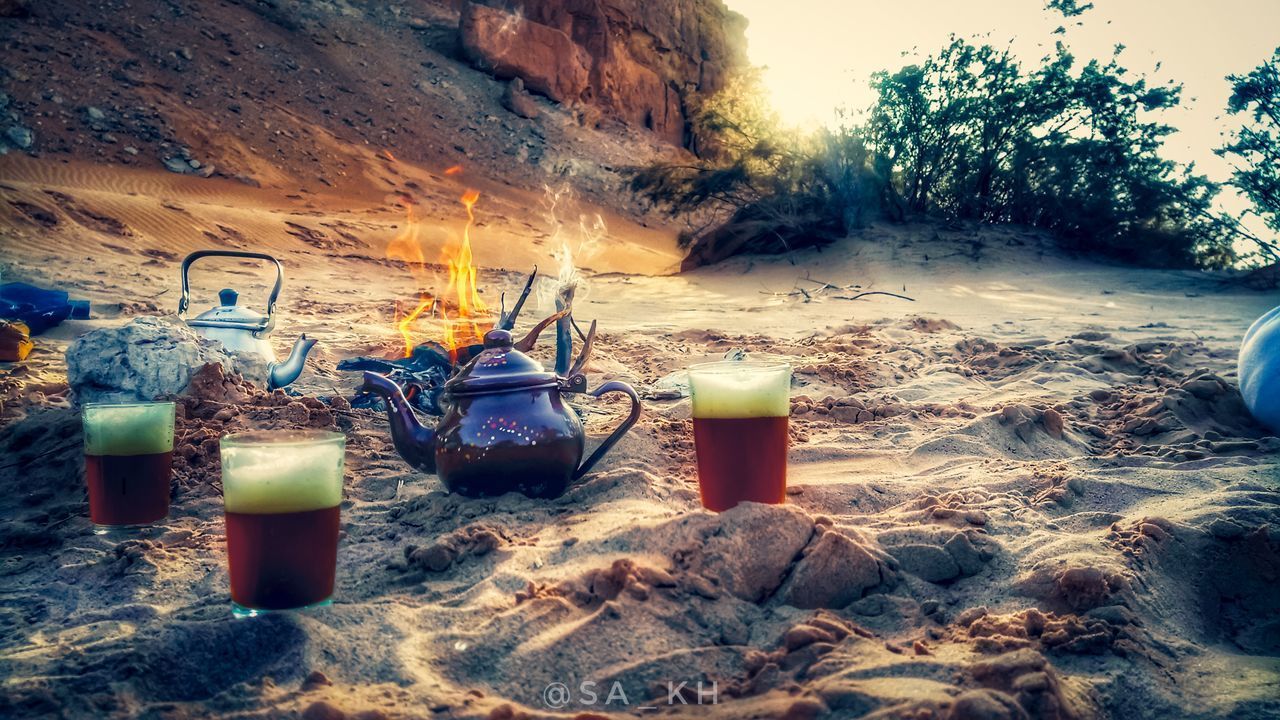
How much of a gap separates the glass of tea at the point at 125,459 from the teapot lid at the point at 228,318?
1.72m

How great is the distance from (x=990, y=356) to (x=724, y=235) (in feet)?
30.2

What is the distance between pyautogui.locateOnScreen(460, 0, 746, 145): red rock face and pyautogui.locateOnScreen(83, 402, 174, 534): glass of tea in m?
27.5

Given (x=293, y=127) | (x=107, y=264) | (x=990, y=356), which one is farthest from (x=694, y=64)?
(x=990, y=356)

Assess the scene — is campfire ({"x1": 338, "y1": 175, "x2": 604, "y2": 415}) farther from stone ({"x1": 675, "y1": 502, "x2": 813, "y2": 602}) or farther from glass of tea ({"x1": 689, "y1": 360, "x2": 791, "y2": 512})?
stone ({"x1": 675, "y1": 502, "x2": 813, "y2": 602})

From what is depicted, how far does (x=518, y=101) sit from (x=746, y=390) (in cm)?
2689

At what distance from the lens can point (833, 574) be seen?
75.7 inches

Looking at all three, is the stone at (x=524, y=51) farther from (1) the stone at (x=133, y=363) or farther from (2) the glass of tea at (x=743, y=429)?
(2) the glass of tea at (x=743, y=429)

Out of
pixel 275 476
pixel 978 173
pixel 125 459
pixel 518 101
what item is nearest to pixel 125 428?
pixel 125 459

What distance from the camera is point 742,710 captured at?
1430 millimetres

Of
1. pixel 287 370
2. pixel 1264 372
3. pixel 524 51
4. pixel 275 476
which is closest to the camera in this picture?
pixel 275 476

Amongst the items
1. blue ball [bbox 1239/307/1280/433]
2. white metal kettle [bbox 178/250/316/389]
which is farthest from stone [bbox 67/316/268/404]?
blue ball [bbox 1239/307/1280/433]

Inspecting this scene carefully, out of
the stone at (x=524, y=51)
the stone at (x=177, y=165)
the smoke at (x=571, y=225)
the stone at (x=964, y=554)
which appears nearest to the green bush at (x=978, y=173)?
the smoke at (x=571, y=225)

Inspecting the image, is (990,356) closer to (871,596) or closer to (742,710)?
(871,596)

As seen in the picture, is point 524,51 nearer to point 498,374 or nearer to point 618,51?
point 618,51
